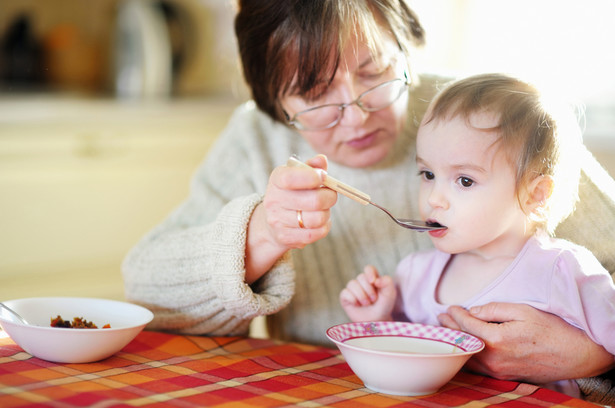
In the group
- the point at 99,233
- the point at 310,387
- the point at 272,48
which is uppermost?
the point at 272,48

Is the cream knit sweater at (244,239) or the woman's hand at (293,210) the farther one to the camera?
the cream knit sweater at (244,239)

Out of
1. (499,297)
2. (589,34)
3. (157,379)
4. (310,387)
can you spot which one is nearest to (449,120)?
(499,297)

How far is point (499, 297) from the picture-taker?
1.14 meters

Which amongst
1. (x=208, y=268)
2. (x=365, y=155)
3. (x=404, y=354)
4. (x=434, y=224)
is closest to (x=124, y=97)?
(x=365, y=155)

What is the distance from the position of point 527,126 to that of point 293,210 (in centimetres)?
38

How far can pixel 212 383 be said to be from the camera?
38.7 inches

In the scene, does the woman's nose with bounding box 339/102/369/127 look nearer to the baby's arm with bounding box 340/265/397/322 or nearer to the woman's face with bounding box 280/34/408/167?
the woman's face with bounding box 280/34/408/167

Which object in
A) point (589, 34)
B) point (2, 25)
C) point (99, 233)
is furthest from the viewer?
point (2, 25)

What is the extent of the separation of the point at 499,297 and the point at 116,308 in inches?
24.3

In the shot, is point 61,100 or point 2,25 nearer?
point 61,100

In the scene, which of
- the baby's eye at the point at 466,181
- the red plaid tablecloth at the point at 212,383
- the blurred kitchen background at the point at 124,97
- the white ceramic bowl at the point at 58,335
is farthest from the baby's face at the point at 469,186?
the blurred kitchen background at the point at 124,97

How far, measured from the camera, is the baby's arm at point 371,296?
1.23m

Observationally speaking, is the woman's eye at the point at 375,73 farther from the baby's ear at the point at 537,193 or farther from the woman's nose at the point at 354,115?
the baby's ear at the point at 537,193

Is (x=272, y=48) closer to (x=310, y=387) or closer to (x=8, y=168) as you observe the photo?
(x=310, y=387)
